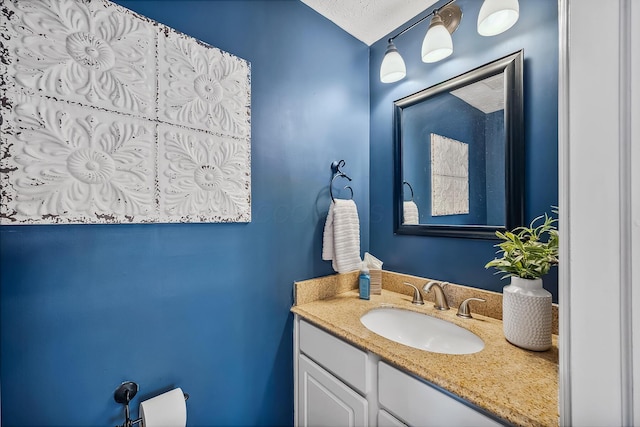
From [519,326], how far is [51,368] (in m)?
1.46

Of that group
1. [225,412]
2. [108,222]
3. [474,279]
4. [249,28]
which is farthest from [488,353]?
[249,28]

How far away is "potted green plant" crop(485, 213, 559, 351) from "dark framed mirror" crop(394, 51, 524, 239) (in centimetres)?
20

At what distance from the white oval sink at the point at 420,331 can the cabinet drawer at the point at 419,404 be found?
0.28 metres

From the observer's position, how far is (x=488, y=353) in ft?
2.73

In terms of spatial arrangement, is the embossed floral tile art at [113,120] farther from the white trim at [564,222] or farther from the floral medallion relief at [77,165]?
the white trim at [564,222]

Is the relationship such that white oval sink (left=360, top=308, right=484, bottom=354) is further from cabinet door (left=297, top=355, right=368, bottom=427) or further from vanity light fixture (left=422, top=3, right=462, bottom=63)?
vanity light fixture (left=422, top=3, right=462, bottom=63)

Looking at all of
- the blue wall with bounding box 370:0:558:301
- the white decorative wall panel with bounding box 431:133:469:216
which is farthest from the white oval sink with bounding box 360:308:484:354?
the white decorative wall panel with bounding box 431:133:469:216

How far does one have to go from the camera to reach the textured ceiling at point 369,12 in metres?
1.31

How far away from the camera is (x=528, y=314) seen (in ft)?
2.77

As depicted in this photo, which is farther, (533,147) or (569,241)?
(533,147)

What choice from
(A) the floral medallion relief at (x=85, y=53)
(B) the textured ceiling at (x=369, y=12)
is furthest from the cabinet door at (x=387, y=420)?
(B) the textured ceiling at (x=369, y=12)
